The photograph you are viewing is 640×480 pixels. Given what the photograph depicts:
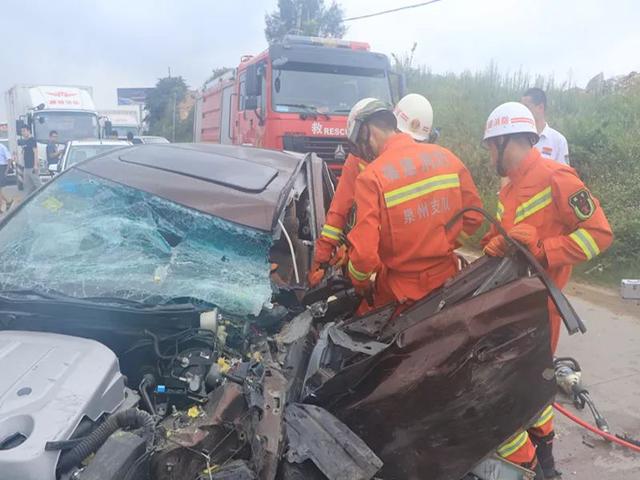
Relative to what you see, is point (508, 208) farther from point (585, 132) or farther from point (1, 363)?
point (585, 132)

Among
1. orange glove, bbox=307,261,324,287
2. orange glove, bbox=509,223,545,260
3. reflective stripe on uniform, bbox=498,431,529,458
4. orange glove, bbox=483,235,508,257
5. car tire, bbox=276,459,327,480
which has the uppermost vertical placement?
orange glove, bbox=509,223,545,260

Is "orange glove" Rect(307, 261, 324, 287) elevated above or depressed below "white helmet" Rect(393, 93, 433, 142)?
below

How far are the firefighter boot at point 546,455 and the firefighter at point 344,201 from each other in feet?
4.28

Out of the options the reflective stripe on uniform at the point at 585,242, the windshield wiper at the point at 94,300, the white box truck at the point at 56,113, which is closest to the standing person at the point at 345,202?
the reflective stripe on uniform at the point at 585,242

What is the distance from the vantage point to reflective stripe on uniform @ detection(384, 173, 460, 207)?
259cm

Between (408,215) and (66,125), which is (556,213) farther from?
(66,125)

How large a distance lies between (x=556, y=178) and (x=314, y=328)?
4.19ft

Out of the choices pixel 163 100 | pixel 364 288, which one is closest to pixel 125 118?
pixel 163 100

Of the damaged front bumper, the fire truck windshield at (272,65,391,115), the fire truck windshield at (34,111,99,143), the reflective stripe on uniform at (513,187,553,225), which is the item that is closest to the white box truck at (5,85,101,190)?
the fire truck windshield at (34,111,99,143)

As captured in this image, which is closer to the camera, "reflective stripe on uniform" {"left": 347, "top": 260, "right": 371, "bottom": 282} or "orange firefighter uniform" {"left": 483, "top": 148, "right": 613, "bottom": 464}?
"orange firefighter uniform" {"left": 483, "top": 148, "right": 613, "bottom": 464}

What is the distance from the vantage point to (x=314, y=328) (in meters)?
2.47

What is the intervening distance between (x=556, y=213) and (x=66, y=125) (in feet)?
51.3

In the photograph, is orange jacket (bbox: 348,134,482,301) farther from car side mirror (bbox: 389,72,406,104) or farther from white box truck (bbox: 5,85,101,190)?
white box truck (bbox: 5,85,101,190)

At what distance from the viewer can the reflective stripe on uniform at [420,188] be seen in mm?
2586
